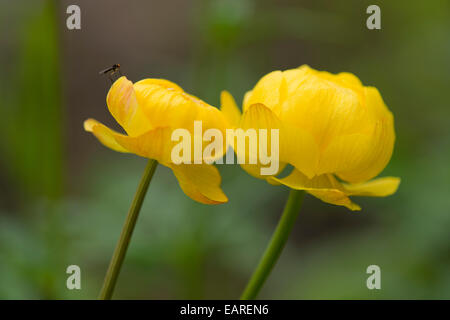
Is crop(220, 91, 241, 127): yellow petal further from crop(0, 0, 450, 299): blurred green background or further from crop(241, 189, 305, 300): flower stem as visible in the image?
crop(0, 0, 450, 299): blurred green background

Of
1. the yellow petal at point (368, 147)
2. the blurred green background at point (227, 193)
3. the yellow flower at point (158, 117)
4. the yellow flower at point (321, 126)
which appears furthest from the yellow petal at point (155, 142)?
the blurred green background at point (227, 193)

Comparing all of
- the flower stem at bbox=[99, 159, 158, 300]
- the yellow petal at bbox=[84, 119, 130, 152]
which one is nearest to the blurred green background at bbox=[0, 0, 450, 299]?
the yellow petal at bbox=[84, 119, 130, 152]

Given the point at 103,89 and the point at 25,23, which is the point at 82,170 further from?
the point at 25,23

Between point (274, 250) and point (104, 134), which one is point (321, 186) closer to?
point (274, 250)

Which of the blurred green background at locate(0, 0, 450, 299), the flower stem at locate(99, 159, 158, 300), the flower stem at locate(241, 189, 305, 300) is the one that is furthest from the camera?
the blurred green background at locate(0, 0, 450, 299)

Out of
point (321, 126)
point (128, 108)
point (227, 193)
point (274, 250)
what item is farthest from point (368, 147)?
point (227, 193)
